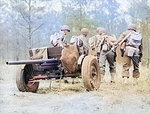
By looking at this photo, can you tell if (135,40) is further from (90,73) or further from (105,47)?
(90,73)

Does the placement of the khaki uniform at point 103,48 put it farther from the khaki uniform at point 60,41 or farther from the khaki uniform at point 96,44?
the khaki uniform at point 60,41

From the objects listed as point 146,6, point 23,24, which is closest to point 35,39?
point 23,24

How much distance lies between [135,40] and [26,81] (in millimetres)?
1356

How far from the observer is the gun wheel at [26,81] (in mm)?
3184

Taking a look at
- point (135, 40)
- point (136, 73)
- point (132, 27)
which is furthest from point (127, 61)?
point (132, 27)

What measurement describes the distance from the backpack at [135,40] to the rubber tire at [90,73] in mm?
574

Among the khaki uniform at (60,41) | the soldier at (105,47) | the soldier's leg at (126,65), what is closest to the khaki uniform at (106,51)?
the soldier at (105,47)

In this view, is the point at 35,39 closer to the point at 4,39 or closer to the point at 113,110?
the point at 4,39

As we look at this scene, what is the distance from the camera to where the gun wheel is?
318cm

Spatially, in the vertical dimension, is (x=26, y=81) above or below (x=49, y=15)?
below

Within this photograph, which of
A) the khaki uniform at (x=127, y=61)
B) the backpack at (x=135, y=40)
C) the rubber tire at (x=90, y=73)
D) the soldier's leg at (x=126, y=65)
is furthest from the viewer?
the soldier's leg at (x=126, y=65)

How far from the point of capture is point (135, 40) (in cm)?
342

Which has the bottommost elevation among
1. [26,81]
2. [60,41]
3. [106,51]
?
[26,81]

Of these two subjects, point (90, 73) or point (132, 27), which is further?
point (132, 27)
